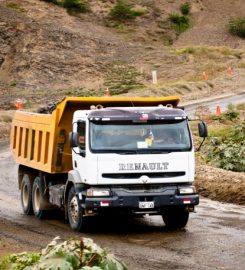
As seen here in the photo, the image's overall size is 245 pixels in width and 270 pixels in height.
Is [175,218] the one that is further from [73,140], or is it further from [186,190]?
[73,140]

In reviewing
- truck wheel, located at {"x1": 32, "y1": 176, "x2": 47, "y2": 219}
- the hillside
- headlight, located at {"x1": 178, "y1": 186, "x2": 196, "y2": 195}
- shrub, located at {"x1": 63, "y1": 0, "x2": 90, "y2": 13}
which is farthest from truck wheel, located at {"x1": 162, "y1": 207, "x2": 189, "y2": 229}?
shrub, located at {"x1": 63, "y1": 0, "x2": 90, "y2": 13}

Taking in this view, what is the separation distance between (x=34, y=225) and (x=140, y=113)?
138 inches

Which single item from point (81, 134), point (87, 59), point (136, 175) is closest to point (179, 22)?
point (87, 59)

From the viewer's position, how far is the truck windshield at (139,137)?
15.3 m

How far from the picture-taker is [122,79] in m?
55.5

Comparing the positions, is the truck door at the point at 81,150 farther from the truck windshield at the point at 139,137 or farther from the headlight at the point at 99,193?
the headlight at the point at 99,193

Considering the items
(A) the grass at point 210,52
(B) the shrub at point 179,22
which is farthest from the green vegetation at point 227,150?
(B) the shrub at point 179,22

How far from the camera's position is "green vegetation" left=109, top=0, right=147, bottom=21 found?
75363 mm

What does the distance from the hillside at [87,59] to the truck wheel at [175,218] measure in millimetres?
29530

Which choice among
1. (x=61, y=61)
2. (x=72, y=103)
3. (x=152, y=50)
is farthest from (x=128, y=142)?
(x=152, y=50)

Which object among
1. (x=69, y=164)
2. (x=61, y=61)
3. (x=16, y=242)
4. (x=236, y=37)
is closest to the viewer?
(x=16, y=242)

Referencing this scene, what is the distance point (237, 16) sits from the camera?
78.6 meters

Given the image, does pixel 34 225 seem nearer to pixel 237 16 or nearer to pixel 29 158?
pixel 29 158

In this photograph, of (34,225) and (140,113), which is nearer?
(140,113)
